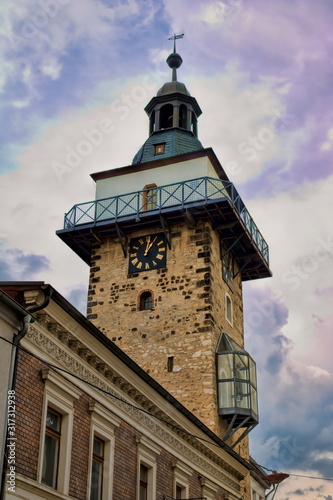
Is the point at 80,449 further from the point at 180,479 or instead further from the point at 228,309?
the point at 228,309

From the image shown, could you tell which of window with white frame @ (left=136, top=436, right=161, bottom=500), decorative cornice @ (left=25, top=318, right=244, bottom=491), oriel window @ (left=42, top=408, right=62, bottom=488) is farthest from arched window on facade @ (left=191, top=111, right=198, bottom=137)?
oriel window @ (left=42, top=408, right=62, bottom=488)

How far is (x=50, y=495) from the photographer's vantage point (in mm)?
13414

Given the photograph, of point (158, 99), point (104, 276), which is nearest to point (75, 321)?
point (104, 276)

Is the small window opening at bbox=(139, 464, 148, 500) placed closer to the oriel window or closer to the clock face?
the oriel window

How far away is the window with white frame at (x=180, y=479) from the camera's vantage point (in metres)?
19.8

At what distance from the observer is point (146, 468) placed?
18.5 m

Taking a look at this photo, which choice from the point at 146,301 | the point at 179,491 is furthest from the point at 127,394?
the point at 146,301

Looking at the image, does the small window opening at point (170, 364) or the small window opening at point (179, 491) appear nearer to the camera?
the small window opening at point (179, 491)

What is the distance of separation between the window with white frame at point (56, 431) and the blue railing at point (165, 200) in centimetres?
1556

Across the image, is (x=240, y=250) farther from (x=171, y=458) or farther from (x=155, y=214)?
(x=171, y=458)

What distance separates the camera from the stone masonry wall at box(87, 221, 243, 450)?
27219 mm

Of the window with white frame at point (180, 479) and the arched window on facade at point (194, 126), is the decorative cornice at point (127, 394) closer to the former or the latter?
the window with white frame at point (180, 479)

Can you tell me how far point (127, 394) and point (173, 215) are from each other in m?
13.0

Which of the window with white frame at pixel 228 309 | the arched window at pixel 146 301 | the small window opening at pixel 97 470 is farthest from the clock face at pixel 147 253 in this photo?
the small window opening at pixel 97 470
